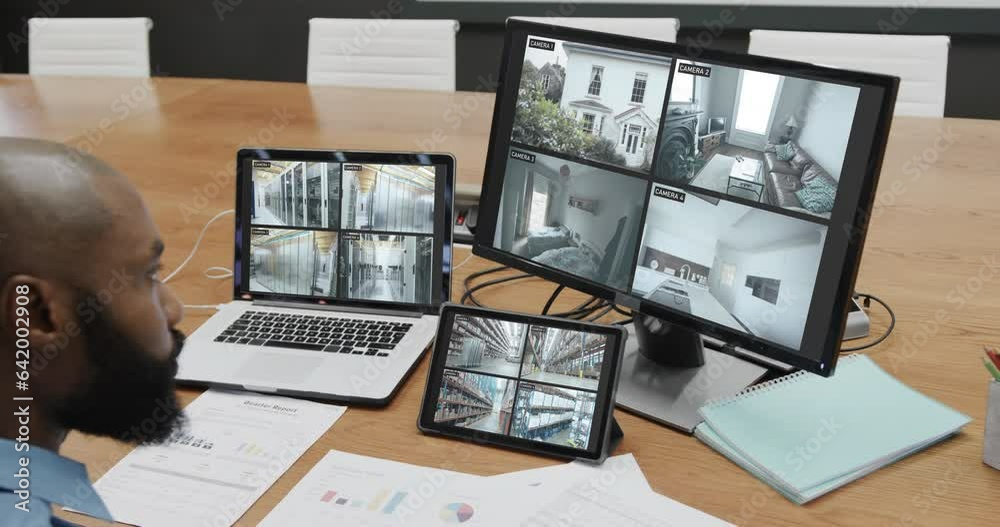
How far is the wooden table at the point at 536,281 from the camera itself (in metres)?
0.91

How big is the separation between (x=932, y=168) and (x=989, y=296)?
23.0 inches

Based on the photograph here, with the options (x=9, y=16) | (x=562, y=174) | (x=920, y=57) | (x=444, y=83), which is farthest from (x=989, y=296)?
(x=9, y=16)

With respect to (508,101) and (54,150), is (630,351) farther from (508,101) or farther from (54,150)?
(54,150)

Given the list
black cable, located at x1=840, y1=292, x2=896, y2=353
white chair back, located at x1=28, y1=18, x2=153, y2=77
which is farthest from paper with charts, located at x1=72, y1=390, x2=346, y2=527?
white chair back, located at x1=28, y1=18, x2=153, y2=77

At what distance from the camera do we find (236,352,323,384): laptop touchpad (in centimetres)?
112

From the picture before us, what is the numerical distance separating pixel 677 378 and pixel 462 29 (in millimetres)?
2723

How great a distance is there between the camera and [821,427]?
990 mm

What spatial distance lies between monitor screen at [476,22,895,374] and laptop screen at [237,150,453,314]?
11 centimetres

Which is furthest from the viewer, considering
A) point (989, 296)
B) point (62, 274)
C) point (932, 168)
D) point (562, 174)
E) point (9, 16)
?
point (9, 16)

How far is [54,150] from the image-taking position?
59 cm

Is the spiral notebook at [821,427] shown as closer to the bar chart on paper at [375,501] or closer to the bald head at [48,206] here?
the bar chart on paper at [375,501]

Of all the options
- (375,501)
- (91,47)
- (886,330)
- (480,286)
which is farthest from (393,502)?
(91,47)

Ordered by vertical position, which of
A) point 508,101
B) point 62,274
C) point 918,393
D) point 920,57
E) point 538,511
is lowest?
point 538,511

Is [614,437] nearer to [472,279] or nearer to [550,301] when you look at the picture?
[550,301]
